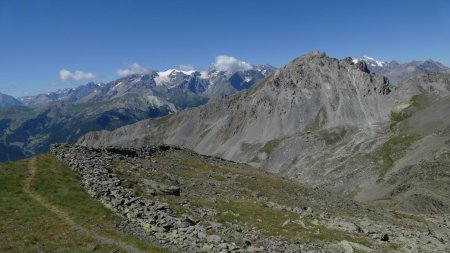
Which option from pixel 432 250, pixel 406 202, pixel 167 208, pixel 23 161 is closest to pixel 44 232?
pixel 167 208

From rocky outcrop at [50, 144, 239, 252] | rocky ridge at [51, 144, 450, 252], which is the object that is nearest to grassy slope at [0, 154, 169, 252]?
rocky outcrop at [50, 144, 239, 252]

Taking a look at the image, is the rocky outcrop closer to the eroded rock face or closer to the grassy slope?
the eroded rock face

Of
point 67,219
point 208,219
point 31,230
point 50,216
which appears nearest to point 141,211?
point 67,219

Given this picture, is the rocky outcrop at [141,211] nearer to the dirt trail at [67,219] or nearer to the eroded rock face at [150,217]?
the eroded rock face at [150,217]

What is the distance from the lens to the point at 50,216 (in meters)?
39.6

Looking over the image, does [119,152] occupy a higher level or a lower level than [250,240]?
higher

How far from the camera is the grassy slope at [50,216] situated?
32812mm

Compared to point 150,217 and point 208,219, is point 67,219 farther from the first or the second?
point 208,219

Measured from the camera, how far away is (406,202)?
153750 millimetres

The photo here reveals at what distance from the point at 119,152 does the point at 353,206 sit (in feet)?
142

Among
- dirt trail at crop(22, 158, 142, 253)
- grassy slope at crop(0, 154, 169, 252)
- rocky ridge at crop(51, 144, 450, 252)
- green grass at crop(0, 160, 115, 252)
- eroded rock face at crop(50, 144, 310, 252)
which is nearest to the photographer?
green grass at crop(0, 160, 115, 252)

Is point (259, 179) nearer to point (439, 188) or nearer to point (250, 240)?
point (250, 240)

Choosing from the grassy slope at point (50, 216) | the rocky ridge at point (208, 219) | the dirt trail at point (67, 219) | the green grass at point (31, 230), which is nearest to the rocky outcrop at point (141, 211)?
the rocky ridge at point (208, 219)

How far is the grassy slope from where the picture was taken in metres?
32.8
